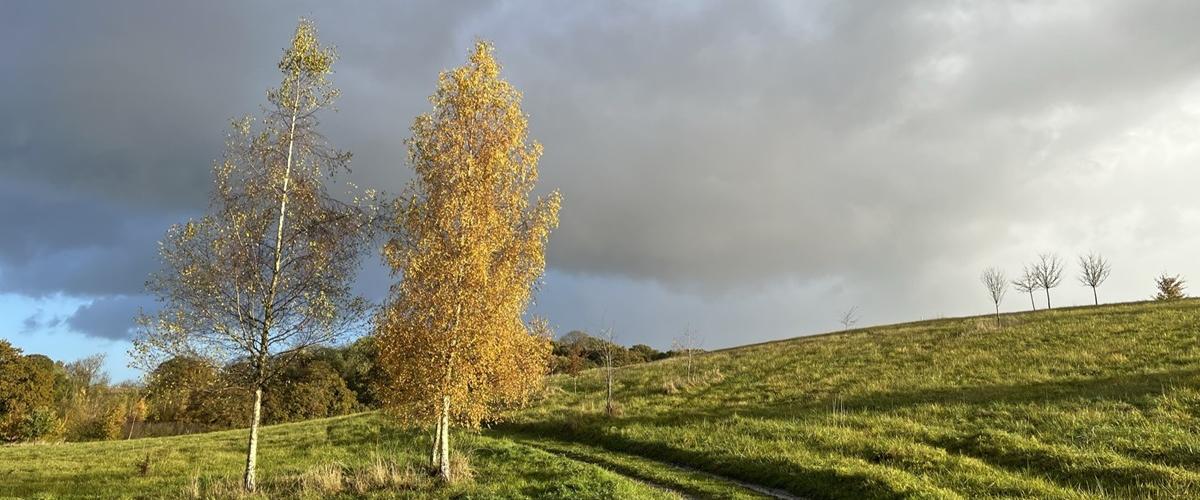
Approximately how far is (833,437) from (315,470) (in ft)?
53.1

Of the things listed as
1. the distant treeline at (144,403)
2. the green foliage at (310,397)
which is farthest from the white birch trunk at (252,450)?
the green foliage at (310,397)

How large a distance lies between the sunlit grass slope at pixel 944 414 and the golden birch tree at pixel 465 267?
25.7 ft

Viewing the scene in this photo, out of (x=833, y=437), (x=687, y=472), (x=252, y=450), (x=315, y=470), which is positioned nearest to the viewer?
(x=252, y=450)

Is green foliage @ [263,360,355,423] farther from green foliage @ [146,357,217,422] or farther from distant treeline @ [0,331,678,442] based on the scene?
green foliage @ [146,357,217,422]

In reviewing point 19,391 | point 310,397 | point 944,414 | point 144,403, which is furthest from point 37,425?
point 944,414

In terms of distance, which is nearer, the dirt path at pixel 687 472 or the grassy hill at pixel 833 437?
the grassy hill at pixel 833 437

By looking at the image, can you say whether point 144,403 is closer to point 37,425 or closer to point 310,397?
point 37,425

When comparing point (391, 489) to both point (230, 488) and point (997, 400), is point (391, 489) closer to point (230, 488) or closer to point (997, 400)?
point (230, 488)

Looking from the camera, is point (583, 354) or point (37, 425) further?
point (583, 354)

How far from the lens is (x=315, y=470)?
17531 mm

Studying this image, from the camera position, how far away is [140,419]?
7600 centimetres

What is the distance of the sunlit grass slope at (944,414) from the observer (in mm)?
14828

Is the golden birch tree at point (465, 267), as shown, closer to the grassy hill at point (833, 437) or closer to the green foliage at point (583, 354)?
the grassy hill at point (833, 437)

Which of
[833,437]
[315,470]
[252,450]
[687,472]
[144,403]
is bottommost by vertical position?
[144,403]
